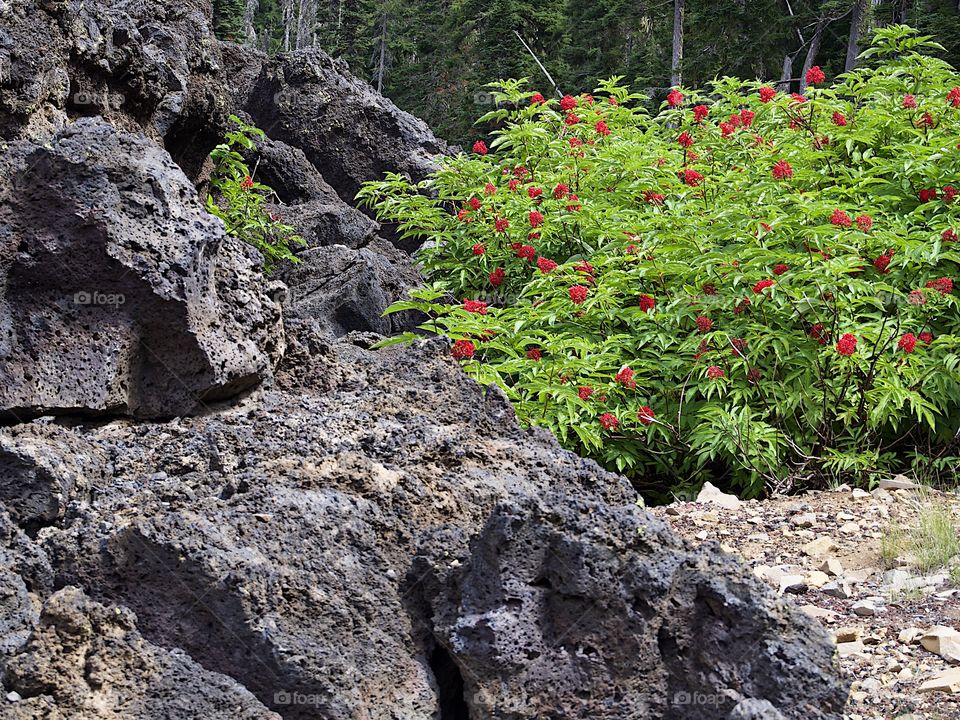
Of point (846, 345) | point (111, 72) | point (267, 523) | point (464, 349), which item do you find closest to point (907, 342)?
point (846, 345)

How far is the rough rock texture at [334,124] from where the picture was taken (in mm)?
10977

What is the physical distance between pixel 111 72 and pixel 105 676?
3089 millimetres

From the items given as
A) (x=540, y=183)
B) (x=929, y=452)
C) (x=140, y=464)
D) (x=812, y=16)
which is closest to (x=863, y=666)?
(x=140, y=464)

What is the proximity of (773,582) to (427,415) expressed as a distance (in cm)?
178

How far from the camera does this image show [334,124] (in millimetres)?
11016

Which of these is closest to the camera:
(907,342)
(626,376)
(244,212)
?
(907,342)

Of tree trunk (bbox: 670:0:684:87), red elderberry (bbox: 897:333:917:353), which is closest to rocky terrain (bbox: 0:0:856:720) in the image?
red elderberry (bbox: 897:333:917:353)

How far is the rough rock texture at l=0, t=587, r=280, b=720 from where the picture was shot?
7.40 ft

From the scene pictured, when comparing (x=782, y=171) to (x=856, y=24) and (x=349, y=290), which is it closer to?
(x=349, y=290)
